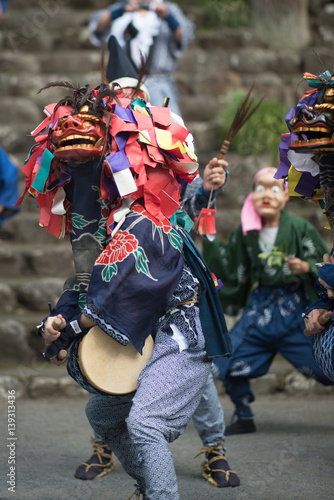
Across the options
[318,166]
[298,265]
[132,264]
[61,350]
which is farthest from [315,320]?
[298,265]

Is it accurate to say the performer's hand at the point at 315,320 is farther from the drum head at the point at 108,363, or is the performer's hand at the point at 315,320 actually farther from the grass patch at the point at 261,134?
the grass patch at the point at 261,134

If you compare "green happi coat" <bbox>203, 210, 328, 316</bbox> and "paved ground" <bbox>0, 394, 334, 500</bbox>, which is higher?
"green happi coat" <bbox>203, 210, 328, 316</bbox>

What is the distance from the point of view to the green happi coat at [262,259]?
440 cm

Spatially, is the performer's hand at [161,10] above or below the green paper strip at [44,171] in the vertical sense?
below

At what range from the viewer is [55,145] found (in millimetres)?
2727

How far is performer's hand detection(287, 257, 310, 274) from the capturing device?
4195 mm

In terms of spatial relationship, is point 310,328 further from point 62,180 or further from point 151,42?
point 151,42

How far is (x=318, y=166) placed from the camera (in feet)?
9.52

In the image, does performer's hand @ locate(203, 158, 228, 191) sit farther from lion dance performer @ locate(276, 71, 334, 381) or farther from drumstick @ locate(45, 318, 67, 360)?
drumstick @ locate(45, 318, 67, 360)

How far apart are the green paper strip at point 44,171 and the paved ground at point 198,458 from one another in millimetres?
1466

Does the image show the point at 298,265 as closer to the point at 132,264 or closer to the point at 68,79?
the point at 132,264

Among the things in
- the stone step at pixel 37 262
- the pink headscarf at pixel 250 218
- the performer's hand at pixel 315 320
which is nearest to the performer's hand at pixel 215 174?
the performer's hand at pixel 315 320

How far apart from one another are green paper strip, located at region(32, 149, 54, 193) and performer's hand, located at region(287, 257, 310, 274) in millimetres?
1918

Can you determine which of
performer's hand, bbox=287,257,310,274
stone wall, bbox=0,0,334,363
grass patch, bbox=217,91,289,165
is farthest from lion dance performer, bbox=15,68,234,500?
grass patch, bbox=217,91,289,165
